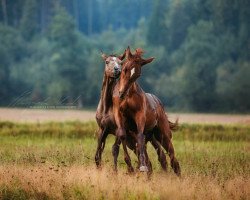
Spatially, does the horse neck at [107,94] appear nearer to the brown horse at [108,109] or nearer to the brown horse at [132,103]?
the brown horse at [108,109]

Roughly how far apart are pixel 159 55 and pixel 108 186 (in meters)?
71.5

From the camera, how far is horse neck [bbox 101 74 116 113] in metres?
15.2

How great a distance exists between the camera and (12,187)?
13.5m

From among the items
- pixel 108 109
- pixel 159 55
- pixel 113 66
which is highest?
pixel 113 66

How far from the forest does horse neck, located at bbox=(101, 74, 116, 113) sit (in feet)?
161

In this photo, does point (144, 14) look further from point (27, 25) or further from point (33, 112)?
point (33, 112)

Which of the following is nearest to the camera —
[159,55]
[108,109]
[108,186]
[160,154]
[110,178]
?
[108,186]

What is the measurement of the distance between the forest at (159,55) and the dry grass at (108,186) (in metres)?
50.3

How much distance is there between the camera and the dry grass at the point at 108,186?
12.7 meters

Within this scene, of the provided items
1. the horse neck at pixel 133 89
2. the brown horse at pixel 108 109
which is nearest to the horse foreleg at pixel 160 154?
the brown horse at pixel 108 109

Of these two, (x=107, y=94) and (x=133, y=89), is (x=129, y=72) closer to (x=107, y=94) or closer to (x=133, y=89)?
(x=133, y=89)

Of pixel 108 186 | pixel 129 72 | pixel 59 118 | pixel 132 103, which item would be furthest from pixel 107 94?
pixel 59 118

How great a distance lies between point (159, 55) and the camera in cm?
8419

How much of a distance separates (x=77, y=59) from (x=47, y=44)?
40.1ft
